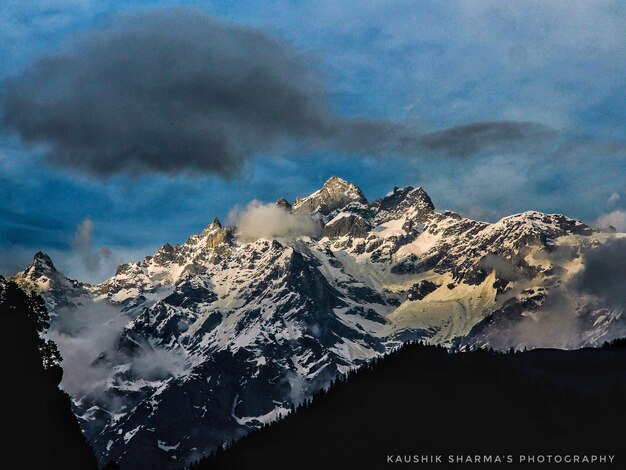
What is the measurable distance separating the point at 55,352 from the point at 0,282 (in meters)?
17.8

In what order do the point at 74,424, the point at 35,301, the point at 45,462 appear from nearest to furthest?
the point at 35,301 < the point at 45,462 < the point at 74,424

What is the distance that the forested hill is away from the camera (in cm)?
12494

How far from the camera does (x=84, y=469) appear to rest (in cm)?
13362

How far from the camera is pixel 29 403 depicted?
12950 cm

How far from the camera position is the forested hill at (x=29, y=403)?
124938mm

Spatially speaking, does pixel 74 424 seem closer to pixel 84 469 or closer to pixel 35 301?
pixel 84 469

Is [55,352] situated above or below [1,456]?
above

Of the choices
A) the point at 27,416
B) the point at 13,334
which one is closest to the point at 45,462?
the point at 27,416

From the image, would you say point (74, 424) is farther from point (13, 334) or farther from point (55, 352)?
point (55, 352)

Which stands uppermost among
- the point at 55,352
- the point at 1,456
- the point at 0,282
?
the point at 0,282

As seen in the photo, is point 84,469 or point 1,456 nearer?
point 1,456

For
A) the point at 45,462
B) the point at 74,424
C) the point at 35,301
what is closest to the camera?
the point at 35,301

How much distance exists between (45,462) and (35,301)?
22.6 metres

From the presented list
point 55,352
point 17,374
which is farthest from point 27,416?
point 55,352
